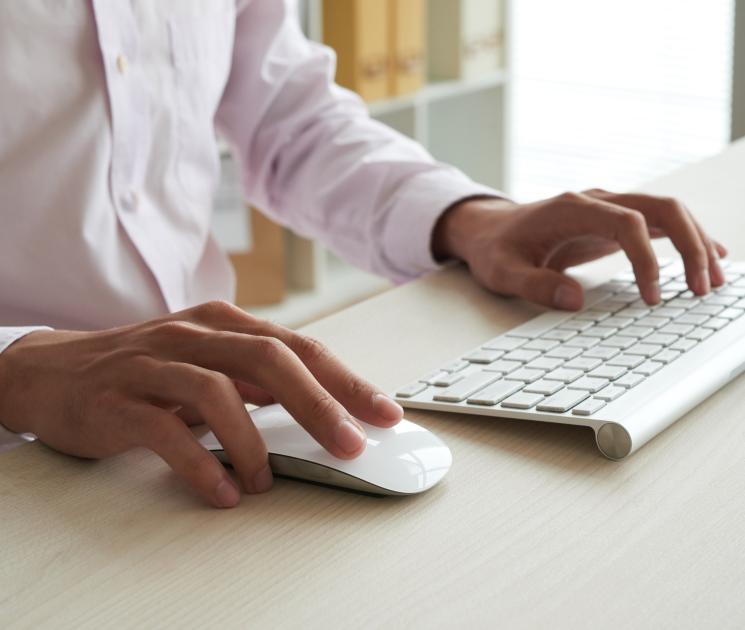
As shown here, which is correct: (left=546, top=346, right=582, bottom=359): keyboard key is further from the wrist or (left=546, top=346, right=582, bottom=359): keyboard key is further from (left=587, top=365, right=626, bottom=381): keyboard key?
the wrist

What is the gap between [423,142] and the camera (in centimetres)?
284

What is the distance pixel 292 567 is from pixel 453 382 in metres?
0.22

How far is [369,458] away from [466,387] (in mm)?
131

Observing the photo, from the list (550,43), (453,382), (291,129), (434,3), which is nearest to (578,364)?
(453,382)

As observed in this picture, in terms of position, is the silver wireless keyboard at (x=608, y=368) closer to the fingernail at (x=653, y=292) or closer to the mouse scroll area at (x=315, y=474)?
the fingernail at (x=653, y=292)

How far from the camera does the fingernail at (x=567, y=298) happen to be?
0.85 meters

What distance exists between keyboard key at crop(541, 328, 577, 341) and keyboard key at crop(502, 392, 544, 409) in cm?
11

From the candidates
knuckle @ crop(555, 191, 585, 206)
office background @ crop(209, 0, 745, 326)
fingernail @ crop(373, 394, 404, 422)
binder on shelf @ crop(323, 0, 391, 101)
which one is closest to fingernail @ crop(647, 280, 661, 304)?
knuckle @ crop(555, 191, 585, 206)

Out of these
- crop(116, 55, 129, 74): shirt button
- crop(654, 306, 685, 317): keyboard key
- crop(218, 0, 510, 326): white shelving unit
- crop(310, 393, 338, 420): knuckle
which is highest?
crop(116, 55, 129, 74): shirt button

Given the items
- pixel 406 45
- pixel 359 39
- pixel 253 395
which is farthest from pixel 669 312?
pixel 406 45

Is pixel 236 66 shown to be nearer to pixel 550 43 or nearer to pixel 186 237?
pixel 186 237

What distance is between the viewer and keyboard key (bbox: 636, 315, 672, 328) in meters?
0.79

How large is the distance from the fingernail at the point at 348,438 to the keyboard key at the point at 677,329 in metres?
0.29

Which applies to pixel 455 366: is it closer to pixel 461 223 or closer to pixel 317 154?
pixel 461 223
